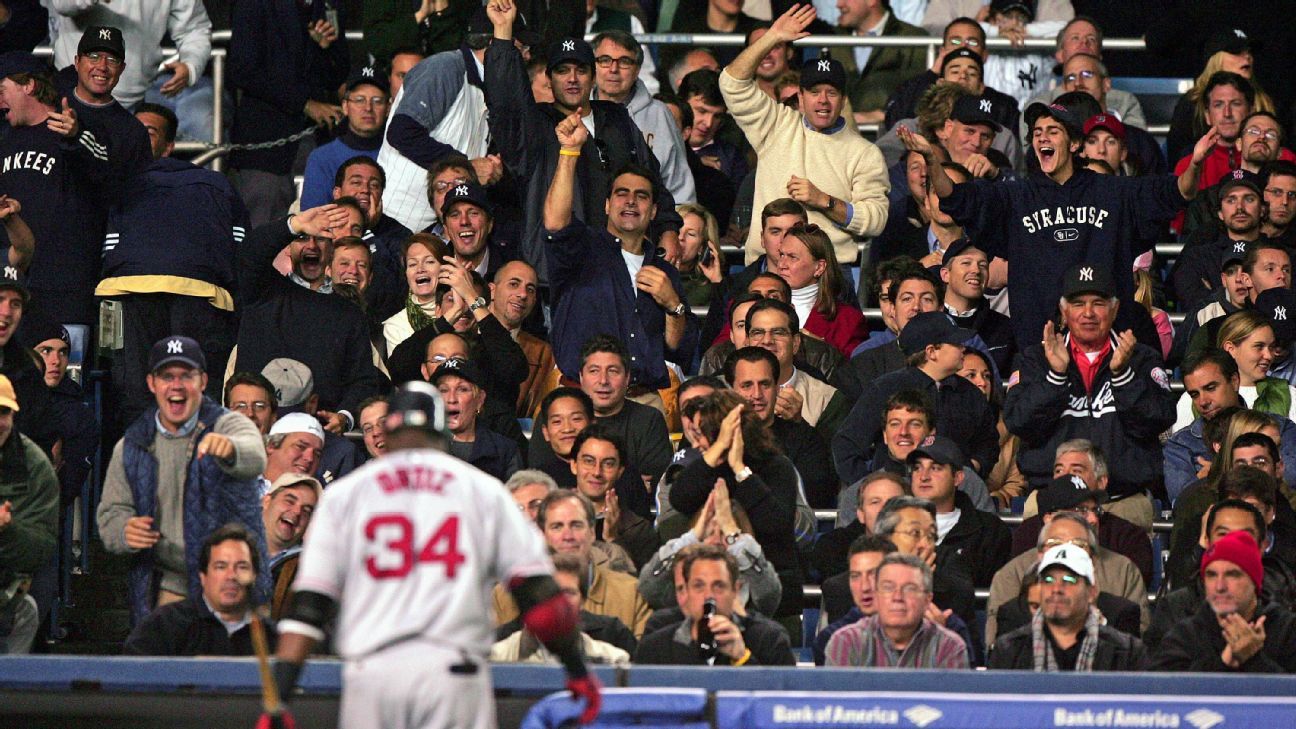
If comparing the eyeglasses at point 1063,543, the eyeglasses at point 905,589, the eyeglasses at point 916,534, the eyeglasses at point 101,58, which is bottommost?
the eyeglasses at point 905,589

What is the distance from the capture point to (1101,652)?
29.0 feet

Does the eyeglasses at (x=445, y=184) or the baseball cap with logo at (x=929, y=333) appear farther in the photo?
the eyeglasses at (x=445, y=184)

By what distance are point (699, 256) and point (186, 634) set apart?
15.3 ft

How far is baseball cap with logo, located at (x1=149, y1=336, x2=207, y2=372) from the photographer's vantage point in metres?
9.35

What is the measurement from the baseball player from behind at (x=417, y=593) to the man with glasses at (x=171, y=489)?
2535 millimetres

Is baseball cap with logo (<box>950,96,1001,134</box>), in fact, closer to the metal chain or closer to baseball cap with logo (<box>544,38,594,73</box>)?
baseball cap with logo (<box>544,38,594,73</box>)

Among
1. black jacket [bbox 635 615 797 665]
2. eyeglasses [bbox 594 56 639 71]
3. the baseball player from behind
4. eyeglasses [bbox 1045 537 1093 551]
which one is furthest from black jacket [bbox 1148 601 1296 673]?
eyeglasses [bbox 594 56 639 71]

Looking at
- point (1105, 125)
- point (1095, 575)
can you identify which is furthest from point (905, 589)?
point (1105, 125)

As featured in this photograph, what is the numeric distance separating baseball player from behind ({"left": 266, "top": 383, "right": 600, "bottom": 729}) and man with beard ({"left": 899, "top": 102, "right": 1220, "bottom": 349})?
572cm

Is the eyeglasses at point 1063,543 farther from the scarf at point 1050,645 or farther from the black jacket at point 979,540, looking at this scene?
the black jacket at point 979,540

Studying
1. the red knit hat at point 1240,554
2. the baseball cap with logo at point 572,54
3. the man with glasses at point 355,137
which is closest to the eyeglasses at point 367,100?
the man with glasses at point 355,137

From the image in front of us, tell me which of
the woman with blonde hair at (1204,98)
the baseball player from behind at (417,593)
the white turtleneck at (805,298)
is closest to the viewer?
the baseball player from behind at (417,593)

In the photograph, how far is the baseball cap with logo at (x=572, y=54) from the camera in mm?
12211

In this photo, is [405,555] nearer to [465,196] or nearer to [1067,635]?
[1067,635]
